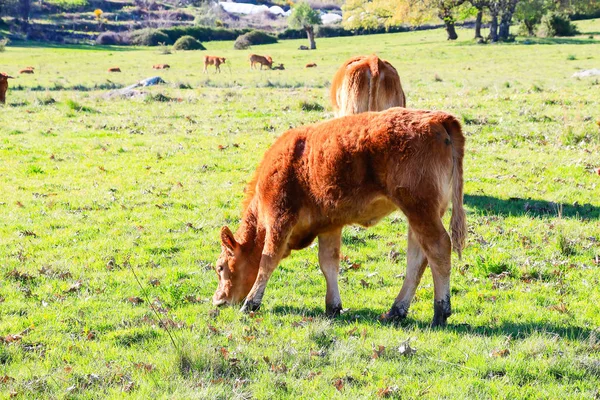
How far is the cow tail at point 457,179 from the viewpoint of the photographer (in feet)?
19.4

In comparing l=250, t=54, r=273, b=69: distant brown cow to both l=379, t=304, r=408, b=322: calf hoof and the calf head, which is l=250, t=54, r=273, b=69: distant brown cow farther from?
l=379, t=304, r=408, b=322: calf hoof

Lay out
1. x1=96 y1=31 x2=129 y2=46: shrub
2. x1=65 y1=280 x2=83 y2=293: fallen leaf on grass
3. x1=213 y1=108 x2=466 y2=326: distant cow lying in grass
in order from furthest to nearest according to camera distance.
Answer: x1=96 y1=31 x2=129 y2=46: shrub < x1=65 y1=280 x2=83 y2=293: fallen leaf on grass < x1=213 y1=108 x2=466 y2=326: distant cow lying in grass

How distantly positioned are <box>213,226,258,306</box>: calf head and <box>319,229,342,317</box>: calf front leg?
740 mm

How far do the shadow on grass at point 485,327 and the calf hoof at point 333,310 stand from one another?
5 centimetres

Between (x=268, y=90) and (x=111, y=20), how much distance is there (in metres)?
101

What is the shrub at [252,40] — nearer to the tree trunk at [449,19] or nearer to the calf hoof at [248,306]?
the tree trunk at [449,19]

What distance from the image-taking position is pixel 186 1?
15888cm

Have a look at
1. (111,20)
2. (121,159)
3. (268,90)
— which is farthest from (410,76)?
(111,20)

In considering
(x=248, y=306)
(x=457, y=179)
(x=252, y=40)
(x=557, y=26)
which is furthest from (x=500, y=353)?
(x=252, y=40)

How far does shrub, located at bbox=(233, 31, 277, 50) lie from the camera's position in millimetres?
74188

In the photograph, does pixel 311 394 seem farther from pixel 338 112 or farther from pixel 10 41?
pixel 10 41

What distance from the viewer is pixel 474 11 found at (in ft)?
201

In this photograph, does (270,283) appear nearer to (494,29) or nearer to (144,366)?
(144,366)

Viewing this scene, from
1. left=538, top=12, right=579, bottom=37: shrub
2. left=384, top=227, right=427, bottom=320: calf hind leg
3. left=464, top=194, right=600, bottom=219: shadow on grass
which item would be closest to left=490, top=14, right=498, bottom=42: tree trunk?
left=538, top=12, right=579, bottom=37: shrub
